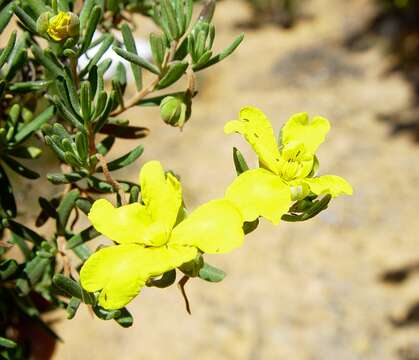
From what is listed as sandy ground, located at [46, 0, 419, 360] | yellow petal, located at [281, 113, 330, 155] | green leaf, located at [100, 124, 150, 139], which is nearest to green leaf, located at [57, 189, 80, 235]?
green leaf, located at [100, 124, 150, 139]

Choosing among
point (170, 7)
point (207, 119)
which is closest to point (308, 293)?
point (207, 119)

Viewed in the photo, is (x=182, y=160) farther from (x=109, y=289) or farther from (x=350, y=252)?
(x=109, y=289)

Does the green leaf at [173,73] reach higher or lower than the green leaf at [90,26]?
lower

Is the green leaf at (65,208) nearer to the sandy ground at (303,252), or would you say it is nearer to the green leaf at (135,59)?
the green leaf at (135,59)

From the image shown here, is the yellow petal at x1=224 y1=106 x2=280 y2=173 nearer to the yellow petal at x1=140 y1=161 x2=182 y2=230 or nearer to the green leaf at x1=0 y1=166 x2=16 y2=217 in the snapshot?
the yellow petal at x1=140 y1=161 x2=182 y2=230

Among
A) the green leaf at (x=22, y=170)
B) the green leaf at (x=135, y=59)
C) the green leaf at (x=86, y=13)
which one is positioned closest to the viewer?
the green leaf at (x=135, y=59)

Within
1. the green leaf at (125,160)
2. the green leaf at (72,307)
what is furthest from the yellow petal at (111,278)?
the green leaf at (125,160)
